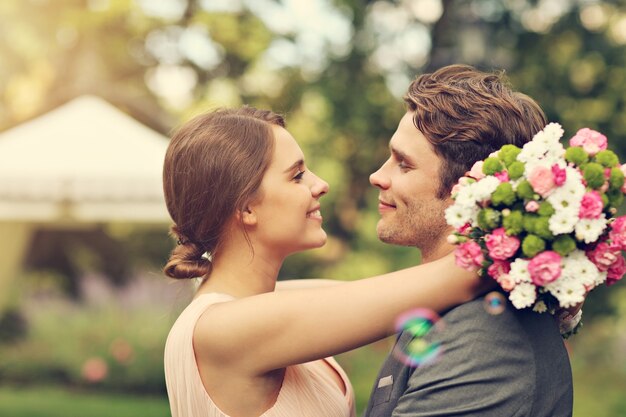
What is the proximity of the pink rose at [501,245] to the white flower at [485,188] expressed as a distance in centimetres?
12

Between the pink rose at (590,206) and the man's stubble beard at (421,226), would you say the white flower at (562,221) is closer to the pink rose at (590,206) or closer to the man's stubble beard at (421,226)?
the pink rose at (590,206)

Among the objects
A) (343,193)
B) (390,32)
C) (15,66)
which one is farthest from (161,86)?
(390,32)

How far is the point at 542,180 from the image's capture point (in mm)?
2596

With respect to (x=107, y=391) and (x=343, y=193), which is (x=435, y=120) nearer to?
(x=107, y=391)

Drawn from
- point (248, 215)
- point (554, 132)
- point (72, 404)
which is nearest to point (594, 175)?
point (554, 132)

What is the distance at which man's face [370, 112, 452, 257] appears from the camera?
11.0ft

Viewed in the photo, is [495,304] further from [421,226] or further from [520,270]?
[421,226]

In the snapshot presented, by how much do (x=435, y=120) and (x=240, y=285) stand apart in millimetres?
972

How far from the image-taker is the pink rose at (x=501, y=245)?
259 cm

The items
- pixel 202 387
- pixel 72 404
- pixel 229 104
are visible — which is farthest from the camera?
pixel 229 104

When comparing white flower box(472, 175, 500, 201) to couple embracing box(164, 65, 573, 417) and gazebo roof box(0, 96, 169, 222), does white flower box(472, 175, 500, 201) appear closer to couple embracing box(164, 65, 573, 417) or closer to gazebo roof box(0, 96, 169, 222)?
couple embracing box(164, 65, 573, 417)

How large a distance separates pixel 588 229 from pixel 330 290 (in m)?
0.86

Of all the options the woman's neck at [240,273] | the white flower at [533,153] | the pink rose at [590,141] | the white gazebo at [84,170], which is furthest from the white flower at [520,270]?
the white gazebo at [84,170]

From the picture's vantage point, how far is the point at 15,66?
24.4 meters
